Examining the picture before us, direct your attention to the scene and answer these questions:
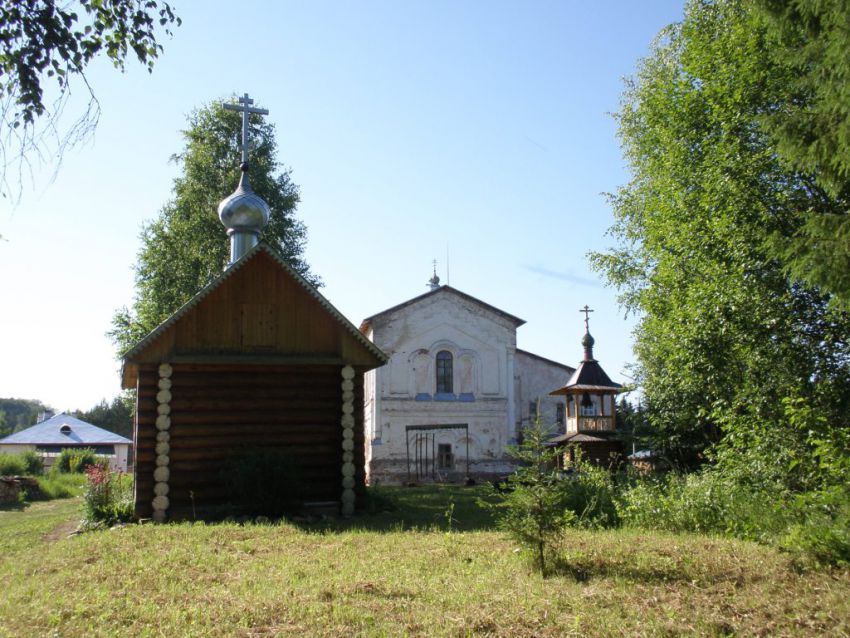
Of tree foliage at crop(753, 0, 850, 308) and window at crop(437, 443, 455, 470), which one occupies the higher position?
tree foliage at crop(753, 0, 850, 308)

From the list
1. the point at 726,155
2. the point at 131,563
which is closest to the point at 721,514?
the point at 726,155

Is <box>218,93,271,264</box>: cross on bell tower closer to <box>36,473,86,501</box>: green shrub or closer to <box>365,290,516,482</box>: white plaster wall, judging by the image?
<box>36,473,86,501</box>: green shrub

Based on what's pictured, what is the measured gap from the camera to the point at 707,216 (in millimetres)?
14805

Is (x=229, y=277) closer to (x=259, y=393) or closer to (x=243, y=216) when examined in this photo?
(x=259, y=393)

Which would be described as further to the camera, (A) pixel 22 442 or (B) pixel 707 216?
(A) pixel 22 442

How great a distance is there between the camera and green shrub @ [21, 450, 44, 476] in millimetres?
32369

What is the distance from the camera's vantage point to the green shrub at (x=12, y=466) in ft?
99.8

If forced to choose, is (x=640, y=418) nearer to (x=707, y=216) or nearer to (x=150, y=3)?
(x=707, y=216)

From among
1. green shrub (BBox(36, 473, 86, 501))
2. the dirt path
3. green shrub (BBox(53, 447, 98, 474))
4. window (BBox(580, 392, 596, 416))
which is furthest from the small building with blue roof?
the dirt path

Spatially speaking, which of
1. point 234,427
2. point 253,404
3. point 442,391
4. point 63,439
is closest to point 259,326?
point 253,404

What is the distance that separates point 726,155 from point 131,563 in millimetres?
12117

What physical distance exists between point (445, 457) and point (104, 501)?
61.7 feet

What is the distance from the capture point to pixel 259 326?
51.3ft

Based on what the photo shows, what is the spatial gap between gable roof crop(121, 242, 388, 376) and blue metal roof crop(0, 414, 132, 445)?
36.4m
